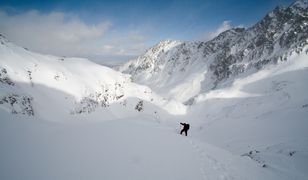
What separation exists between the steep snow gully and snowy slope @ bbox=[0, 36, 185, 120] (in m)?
0.20

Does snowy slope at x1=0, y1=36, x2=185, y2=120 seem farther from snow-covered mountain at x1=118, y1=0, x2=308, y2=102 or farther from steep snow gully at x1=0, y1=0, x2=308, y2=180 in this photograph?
snow-covered mountain at x1=118, y1=0, x2=308, y2=102

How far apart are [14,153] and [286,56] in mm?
99646

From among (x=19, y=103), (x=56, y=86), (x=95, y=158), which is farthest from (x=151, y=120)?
(x=95, y=158)

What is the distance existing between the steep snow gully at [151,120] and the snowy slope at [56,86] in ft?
0.67

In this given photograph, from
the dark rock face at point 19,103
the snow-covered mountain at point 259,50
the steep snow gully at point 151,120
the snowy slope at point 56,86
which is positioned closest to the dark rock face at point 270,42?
the snow-covered mountain at point 259,50

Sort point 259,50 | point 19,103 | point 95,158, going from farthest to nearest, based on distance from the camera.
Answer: point 259,50
point 19,103
point 95,158

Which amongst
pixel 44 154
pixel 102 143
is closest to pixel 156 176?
pixel 102 143

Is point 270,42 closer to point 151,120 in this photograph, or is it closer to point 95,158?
point 151,120

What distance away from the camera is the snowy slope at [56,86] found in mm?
31500

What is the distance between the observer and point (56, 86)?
130 feet

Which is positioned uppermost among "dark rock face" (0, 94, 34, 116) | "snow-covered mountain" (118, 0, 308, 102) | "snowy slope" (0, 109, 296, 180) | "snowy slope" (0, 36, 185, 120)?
"snow-covered mountain" (118, 0, 308, 102)

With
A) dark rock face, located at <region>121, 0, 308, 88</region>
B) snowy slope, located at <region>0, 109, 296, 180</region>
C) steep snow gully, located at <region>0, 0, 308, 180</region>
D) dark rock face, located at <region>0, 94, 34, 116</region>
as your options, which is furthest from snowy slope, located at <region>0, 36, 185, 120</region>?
dark rock face, located at <region>121, 0, 308, 88</region>

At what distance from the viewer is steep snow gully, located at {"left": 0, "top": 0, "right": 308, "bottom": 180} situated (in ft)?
22.9

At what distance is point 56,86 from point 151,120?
19.1m
